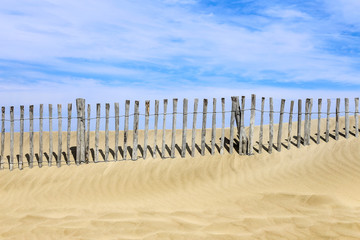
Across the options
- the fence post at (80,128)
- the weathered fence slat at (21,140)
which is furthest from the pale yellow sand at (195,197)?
the fence post at (80,128)

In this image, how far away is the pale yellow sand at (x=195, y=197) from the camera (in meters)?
5.46

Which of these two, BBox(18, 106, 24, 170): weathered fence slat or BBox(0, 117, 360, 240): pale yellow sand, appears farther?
BBox(18, 106, 24, 170): weathered fence slat

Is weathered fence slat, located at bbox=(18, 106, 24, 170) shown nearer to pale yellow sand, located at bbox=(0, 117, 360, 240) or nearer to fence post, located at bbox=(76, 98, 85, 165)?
pale yellow sand, located at bbox=(0, 117, 360, 240)

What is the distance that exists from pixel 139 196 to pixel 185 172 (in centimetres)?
186

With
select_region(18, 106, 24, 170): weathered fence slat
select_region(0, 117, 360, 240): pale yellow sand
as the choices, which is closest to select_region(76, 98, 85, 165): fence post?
select_region(0, 117, 360, 240): pale yellow sand

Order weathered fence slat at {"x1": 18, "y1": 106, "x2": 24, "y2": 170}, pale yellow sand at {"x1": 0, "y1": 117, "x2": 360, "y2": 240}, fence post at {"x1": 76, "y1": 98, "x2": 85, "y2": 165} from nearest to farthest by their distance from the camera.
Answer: pale yellow sand at {"x1": 0, "y1": 117, "x2": 360, "y2": 240}
fence post at {"x1": 76, "y1": 98, "x2": 85, "y2": 165}
weathered fence slat at {"x1": 18, "y1": 106, "x2": 24, "y2": 170}

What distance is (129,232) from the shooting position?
5.41m

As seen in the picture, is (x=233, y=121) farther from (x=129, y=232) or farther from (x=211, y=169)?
(x=129, y=232)

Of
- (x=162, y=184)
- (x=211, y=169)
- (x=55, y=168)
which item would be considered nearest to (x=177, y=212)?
(x=162, y=184)

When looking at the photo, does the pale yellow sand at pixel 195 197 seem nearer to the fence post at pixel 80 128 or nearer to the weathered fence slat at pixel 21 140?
the weathered fence slat at pixel 21 140

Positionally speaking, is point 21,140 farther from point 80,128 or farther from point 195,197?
point 195,197

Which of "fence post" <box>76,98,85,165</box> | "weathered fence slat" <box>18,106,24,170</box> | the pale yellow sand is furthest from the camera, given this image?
"weathered fence slat" <box>18,106,24,170</box>

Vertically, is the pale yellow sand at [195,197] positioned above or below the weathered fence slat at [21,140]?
below

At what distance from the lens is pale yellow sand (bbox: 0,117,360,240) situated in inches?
215
